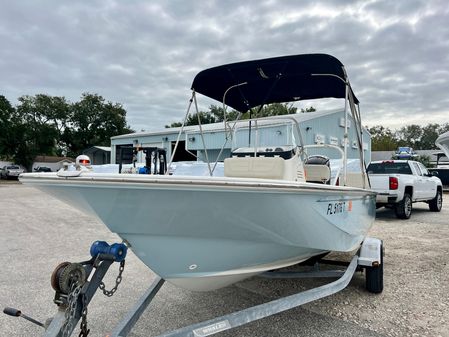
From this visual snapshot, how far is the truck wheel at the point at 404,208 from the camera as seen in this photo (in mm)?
9680

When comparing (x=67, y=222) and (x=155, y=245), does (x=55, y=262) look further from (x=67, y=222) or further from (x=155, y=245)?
(x=67, y=222)

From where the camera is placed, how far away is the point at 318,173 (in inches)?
184

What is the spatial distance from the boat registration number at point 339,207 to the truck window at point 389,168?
7820mm

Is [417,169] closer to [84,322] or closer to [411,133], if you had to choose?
[84,322]

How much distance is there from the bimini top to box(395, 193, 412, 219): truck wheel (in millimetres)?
6002

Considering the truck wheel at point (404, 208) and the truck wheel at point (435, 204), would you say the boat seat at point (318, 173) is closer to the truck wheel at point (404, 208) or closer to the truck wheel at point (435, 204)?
the truck wheel at point (404, 208)

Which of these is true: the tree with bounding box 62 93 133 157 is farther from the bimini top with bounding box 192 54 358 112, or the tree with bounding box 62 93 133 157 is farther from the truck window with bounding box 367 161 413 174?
the bimini top with bounding box 192 54 358 112

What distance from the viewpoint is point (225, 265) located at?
109 inches

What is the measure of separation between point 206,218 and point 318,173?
257cm

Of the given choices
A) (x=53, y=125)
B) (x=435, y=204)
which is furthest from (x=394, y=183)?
(x=53, y=125)

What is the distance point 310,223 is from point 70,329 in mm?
1825

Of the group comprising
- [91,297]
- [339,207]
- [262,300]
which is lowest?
[262,300]

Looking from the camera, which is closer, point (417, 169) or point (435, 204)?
point (417, 169)

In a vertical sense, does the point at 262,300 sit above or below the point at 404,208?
below
